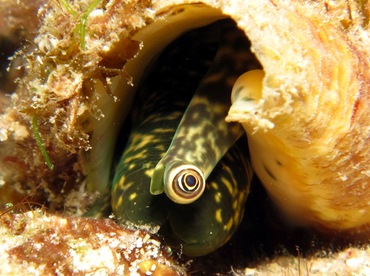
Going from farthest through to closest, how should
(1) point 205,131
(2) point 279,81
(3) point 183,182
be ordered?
(1) point 205,131 < (3) point 183,182 < (2) point 279,81

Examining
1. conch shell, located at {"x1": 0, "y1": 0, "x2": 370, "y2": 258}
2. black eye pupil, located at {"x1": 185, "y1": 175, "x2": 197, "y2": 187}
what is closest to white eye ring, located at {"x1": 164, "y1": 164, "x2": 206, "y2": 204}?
black eye pupil, located at {"x1": 185, "y1": 175, "x2": 197, "y2": 187}

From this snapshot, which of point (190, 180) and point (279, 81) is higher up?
point (279, 81)

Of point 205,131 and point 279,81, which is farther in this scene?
point 205,131

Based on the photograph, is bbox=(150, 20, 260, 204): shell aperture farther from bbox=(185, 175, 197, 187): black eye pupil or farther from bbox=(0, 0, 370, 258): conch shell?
bbox=(0, 0, 370, 258): conch shell

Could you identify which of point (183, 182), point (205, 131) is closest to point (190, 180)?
point (183, 182)

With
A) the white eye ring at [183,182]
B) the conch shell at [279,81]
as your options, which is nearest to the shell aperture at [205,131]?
the white eye ring at [183,182]

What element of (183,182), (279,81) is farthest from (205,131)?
(279,81)

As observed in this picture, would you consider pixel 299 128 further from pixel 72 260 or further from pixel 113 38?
pixel 72 260

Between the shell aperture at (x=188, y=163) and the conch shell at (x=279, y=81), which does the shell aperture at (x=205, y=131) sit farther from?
the conch shell at (x=279, y=81)

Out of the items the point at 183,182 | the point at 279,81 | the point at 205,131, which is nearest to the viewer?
the point at 279,81

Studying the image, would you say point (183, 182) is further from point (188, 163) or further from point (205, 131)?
point (205, 131)
